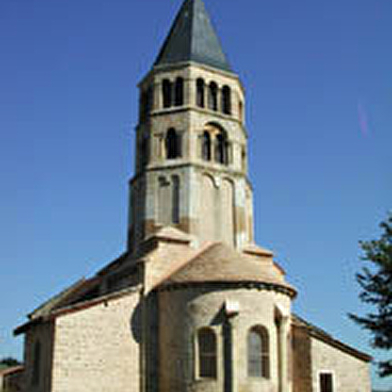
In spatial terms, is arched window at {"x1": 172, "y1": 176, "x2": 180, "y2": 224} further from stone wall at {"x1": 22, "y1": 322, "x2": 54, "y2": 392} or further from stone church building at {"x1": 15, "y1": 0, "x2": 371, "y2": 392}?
stone wall at {"x1": 22, "y1": 322, "x2": 54, "y2": 392}

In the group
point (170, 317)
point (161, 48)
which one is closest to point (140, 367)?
point (170, 317)

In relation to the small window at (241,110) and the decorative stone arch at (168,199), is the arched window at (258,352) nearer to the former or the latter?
the decorative stone arch at (168,199)

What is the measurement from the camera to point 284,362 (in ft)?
80.2

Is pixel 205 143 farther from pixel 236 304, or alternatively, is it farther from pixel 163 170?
pixel 236 304

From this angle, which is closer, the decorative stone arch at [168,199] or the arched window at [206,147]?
the decorative stone arch at [168,199]

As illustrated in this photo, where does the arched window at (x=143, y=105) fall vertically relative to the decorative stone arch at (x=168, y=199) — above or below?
above

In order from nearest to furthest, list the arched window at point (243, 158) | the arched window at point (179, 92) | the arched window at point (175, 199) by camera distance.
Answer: the arched window at point (175, 199), the arched window at point (179, 92), the arched window at point (243, 158)

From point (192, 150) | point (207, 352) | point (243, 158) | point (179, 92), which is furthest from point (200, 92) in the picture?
point (207, 352)

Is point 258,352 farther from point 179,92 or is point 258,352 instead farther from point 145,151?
point 179,92

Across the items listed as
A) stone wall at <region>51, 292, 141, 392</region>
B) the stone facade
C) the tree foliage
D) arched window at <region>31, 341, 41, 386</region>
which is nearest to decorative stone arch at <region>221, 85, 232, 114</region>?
stone wall at <region>51, 292, 141, 392</region>

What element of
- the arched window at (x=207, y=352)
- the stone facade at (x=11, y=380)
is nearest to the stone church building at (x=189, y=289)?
the arched window at (x=207, y=352)

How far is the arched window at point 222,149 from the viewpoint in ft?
102

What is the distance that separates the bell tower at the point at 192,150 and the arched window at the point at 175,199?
0.16ft

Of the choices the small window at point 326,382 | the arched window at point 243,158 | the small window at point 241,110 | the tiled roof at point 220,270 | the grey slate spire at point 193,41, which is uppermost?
the grey slate spire at point 193,41
